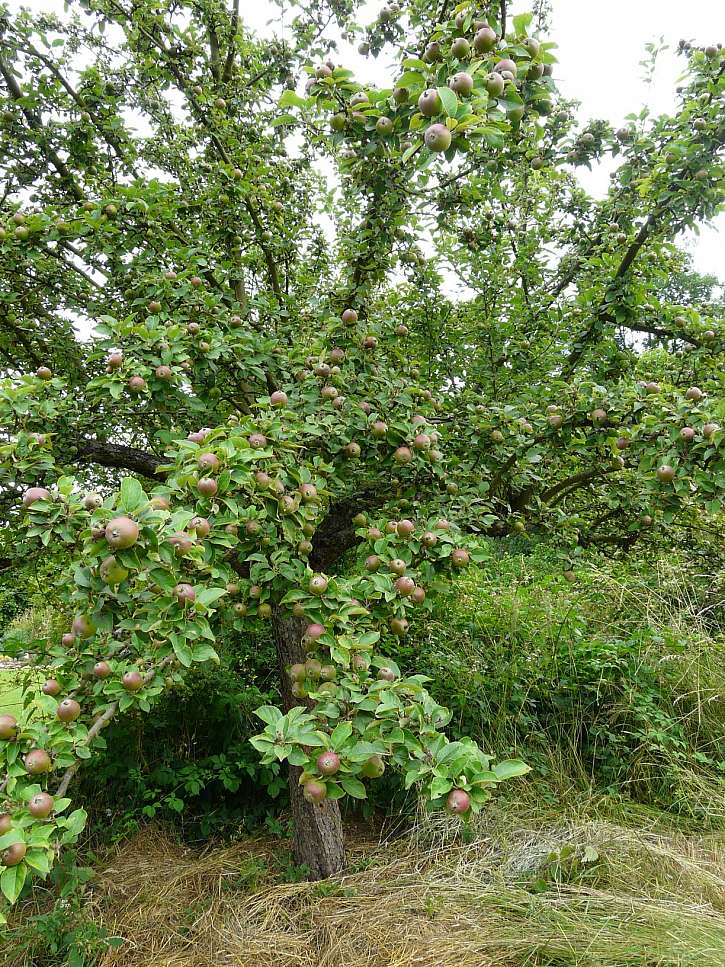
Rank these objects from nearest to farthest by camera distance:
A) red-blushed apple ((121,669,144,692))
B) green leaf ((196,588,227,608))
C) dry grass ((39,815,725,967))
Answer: green leaf ((196,588,227,608)) < red-blushed apple ((121,669,144,692)) < dry grass ((39,815,725,967))

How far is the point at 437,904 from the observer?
242 cm

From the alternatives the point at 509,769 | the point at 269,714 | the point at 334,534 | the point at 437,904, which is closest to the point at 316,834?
the point at 437,904

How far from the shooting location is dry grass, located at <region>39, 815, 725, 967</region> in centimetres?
212

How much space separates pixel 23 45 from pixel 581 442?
3065 millimetres

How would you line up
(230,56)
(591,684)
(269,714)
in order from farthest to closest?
(591,684) → (230,56) → (269,714)

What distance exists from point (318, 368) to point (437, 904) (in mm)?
2027

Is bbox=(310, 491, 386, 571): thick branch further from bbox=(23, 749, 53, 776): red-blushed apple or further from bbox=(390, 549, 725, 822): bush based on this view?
bbox=(23, 749, 53, 776): red-blushed apple

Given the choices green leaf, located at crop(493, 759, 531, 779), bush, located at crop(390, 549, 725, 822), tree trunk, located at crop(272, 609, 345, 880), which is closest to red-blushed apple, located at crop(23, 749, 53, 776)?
green leaf, located at crop(493, 759, 531, 779)

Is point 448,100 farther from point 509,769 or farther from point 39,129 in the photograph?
point 39,129

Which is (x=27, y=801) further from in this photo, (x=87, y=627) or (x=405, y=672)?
(x=405, y=672)

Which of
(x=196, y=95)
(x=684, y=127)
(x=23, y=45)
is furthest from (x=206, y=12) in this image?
(x=684, y=127)

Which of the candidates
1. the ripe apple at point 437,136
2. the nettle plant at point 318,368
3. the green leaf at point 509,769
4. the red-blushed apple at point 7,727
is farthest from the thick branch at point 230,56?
the green leaf at point 509,769

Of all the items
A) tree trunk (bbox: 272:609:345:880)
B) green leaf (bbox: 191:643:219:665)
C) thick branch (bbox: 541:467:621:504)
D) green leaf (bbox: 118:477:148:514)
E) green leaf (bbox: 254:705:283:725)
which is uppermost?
thick branch (bbox: 541:467:621:504)

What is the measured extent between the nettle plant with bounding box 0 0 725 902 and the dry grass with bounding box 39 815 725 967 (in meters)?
0.31
